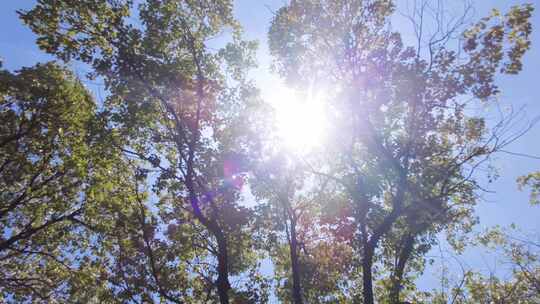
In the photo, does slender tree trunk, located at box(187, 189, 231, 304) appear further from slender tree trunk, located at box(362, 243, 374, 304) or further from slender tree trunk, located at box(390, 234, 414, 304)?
slender tree trunk, located at box(390, 234, 414, 304)

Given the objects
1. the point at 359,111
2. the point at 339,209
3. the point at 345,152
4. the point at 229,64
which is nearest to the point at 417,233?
the point at 339,209

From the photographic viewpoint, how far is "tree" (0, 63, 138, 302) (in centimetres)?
1608

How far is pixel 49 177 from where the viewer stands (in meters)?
18.5

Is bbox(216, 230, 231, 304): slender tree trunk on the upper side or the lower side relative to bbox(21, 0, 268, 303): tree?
lower

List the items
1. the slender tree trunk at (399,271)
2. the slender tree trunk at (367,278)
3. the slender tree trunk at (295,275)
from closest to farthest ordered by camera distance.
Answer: the slender tree trunk at (367,278), the slender tree trunk at (399,271), the slender tree trunk at (295,275)

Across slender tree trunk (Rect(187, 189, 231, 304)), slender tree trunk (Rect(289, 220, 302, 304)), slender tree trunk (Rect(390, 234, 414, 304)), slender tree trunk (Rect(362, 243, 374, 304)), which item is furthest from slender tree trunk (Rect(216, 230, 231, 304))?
slender tree trunk (Rect(390, 234, 414, 304))

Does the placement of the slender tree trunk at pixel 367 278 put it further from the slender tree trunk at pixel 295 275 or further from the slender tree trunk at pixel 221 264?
the slender tree trunk at pixel 221 264

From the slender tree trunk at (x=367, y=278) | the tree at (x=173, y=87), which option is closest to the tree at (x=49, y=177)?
the tree at (x=173, y=87)

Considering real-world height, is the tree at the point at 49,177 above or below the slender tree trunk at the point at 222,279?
above

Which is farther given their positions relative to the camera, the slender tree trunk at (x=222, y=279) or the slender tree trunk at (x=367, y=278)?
the slender tree trunk at (x=222, y=279)

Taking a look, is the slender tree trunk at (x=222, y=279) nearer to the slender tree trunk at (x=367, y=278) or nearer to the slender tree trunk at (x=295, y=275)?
the slender tree trunk at (x=295, y=275)

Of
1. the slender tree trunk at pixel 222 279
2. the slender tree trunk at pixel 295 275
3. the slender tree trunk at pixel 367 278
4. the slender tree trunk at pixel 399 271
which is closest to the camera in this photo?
the slender tree trunk at pixel 367 278

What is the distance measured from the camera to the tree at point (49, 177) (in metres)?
16.1

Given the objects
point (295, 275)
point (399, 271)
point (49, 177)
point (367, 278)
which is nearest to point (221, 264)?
point (295, 275)
